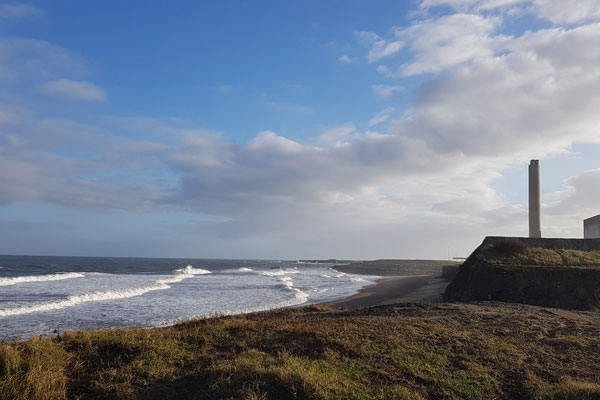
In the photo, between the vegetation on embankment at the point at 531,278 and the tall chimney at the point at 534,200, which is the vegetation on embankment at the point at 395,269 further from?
the vegetation on embankment at the point at 531,278

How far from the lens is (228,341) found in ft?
30.9

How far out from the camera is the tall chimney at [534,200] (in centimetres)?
5009

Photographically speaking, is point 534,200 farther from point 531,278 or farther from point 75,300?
point 75,300

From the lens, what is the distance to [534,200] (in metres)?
50.6

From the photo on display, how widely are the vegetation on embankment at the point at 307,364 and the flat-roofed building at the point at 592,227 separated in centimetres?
4327

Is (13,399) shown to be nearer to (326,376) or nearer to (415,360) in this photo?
(326,376)

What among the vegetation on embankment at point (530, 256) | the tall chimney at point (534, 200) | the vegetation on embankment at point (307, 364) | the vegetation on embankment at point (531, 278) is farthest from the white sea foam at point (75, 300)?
the tall chimney at point (534, 200)

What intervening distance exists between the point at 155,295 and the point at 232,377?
27606 mm

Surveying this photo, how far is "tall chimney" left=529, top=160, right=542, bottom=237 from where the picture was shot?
5009cm

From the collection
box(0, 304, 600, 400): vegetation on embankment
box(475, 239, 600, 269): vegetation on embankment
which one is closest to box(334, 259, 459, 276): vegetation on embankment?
box(475, 239, 600, 269): vegetation on embankment

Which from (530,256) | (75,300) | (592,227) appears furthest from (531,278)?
(592,227)

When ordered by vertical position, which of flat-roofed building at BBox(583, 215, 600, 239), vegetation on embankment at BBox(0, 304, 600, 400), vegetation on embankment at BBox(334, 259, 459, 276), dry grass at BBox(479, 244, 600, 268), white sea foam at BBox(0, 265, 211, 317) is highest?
flat-roofed building at BBox(583, 215, 600, 239)

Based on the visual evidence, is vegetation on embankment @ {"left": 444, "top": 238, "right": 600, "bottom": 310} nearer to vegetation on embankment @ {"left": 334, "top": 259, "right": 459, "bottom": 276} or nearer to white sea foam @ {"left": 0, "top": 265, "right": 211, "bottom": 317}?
white sea foam @ {"left": 0, "top": 265, "right": 211, "bottom": 317}

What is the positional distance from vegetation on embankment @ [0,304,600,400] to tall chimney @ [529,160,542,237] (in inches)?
1670
